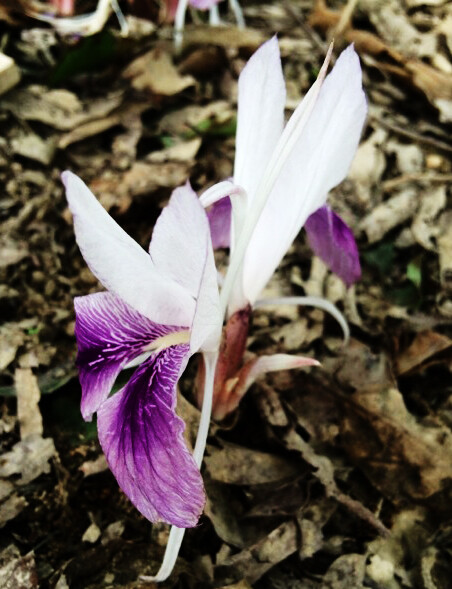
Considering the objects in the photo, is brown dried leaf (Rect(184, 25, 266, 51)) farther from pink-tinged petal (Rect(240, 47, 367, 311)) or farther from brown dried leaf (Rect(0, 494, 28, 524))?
brown dried leaf (Rect(0, 494, 28, 524))

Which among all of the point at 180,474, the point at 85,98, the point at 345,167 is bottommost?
the point at 85,98

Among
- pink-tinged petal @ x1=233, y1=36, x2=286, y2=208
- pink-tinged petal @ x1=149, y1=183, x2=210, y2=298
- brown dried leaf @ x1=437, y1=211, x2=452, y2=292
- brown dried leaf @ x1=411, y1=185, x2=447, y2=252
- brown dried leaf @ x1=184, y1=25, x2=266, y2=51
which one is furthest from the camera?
brown dried leaf @ x1=184, y1=25, x2=266, y2=51

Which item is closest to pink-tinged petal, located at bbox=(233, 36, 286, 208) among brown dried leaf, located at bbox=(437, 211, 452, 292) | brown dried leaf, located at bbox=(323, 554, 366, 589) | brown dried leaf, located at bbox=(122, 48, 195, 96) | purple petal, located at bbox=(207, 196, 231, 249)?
purple petal, located at bbox=(207, 196, 231, 249)

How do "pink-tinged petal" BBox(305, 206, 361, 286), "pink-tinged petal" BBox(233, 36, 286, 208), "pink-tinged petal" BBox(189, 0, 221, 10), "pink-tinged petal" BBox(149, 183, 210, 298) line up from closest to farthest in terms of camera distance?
"pink-tinged petal" BBox(149, 183, 210, 298)
"pink-tinged petal" BBox(233, 36, 286, 208)
"pink-tinged petal" BBox(305, 206, 361, 286)
"pink-tinged petal" BBox(189, 0, 221, 10)

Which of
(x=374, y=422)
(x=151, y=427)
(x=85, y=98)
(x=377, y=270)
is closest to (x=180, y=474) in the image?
(x=151, y=427)

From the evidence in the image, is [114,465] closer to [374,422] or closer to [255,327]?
[374,422]
